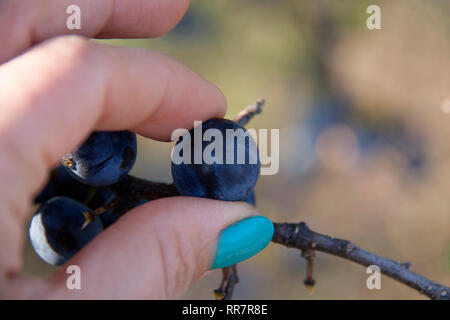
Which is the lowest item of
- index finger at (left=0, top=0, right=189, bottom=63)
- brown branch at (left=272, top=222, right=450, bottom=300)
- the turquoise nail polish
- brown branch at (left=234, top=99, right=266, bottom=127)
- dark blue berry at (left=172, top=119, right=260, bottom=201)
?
brown branch at (left=272, top=222, right=450, bottom=300)

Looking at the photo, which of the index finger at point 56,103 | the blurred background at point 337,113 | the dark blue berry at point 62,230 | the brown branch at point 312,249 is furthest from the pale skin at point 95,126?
the blurred background at point 337,113

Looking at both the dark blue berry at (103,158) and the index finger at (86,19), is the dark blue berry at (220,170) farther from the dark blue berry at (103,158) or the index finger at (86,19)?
the index finger at (86,19)

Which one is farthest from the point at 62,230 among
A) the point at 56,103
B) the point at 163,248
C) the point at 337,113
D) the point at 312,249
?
the point at 337,113

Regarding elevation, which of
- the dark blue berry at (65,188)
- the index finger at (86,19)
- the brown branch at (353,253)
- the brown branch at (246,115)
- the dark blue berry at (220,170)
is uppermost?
the index finger at (86,19)

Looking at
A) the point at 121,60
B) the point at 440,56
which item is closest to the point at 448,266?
the point at 440,56

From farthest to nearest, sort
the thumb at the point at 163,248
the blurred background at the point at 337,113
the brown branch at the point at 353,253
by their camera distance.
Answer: the blurred background at the point at 337,113 < the brown branch at the point at 353,253 < the thumb at the point at 163,248

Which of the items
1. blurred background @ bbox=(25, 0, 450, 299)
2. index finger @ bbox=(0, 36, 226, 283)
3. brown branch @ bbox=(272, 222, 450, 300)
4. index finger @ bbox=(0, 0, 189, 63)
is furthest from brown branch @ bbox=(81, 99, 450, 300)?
blurred background @ bbox=(25, 0, 450, 299)

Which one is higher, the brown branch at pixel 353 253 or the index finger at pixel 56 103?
the index finger at pixel 56 103

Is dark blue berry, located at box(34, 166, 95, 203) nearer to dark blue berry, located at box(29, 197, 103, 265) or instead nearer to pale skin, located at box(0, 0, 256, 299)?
dark blue berry, located at box(29, 197, 103, 265)

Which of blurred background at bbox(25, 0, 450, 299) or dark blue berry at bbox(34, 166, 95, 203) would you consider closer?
dark blue berry at bbox(34, 166, 95, 203)
